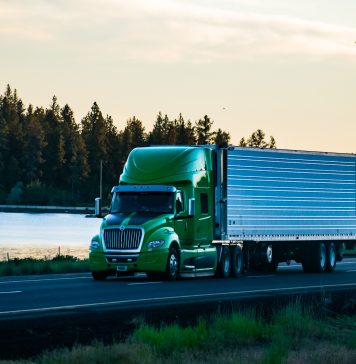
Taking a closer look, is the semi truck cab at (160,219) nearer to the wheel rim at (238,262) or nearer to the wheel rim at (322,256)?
the wheel rim at (238,262)

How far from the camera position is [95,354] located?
16.8 m

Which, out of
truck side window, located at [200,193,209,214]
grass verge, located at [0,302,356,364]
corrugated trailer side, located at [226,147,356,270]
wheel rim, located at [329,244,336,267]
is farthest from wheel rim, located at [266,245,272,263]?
grass verge, located at [0,302,356,364]

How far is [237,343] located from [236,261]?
21097 mm

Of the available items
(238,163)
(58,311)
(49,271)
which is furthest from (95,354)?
(49,271)

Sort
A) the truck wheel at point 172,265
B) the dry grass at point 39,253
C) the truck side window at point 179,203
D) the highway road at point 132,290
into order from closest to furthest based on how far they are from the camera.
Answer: the highway road at point 132,290 → the truck wheel at point 172,265 → the truck side window at point 179,203 → the dry grass at point 39,253

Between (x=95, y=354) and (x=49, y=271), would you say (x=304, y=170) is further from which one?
(x=95, y=354)

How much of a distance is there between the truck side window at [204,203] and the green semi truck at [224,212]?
0.05 meters

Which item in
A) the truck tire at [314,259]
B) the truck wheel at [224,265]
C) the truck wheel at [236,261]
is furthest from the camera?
the truck tire at [314,259]

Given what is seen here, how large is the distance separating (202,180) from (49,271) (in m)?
7.32

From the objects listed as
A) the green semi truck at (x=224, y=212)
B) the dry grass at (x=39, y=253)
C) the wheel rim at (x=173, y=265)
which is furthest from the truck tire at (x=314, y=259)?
the dry grass at (x=39, y=253)

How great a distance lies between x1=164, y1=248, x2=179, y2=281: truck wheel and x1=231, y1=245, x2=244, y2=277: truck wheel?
12.0 feet

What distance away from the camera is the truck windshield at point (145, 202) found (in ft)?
122

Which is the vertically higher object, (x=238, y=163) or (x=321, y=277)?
(x=238, y=163)

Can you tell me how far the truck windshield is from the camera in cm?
3719
